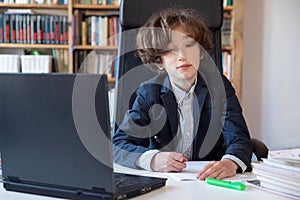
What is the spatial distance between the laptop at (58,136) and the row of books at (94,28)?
2.08m

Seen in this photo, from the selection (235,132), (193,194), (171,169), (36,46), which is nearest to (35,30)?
(36,46)

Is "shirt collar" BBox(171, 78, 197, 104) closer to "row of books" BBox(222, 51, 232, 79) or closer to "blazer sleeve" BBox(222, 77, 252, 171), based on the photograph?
"blazer sleeve" BBox(222, 77, 252, 171)

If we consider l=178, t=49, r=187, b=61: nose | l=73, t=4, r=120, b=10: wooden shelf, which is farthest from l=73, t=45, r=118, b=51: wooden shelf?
l=178, t=49, r=187, b=61: nose

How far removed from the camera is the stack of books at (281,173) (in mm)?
894

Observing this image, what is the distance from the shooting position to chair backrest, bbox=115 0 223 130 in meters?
1.67

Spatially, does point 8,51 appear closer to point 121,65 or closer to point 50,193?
point 121,65

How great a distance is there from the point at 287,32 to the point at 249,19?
0.89ft

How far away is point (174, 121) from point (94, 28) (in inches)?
64.8

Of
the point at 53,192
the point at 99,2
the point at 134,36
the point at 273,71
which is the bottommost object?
the point at 273,71

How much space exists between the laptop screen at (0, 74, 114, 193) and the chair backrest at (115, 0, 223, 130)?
0.80m

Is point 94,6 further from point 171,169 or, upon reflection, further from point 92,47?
point 171,169

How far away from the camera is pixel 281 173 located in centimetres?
92

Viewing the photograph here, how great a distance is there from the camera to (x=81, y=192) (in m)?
0.82

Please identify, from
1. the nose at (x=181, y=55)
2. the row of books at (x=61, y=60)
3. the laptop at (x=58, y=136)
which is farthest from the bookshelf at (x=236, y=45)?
the laptop at (x=58, y=136)
